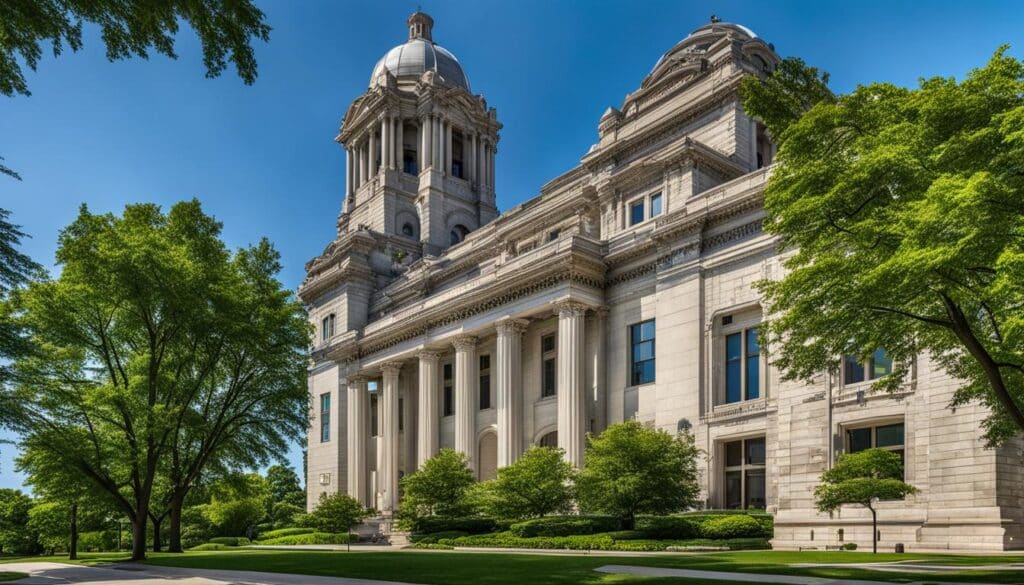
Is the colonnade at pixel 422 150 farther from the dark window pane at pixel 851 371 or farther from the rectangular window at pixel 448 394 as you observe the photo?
the dark window pane at pixel 851 371

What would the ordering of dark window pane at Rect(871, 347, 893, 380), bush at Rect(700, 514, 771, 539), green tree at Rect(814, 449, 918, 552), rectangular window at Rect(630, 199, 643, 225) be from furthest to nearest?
1. rectangular window at Rect(630, 199, 643, 225)
2. dark window pane at Rect(871, 347, 893, 380)
3. bush at Rect(700, 514, 771, 539)
4. green tree at Rect(814, 449, 918, 552)

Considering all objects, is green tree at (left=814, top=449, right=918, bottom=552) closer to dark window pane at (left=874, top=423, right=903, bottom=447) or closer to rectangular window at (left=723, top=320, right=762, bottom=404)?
dark window pane at (left=874, top=423, right=903, bottom=447)

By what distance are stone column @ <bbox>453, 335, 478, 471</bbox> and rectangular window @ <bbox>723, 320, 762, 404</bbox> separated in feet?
58.1

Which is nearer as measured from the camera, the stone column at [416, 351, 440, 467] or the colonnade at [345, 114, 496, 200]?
the stone column at [416, 351, 440, 467]

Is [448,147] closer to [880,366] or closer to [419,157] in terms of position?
[419,157]

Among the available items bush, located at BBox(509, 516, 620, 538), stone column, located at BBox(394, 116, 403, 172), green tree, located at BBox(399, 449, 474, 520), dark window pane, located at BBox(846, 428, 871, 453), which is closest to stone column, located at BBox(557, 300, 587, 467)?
green tree, located at BBox(399, 449, 474, 520)

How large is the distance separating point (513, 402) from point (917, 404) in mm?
22731

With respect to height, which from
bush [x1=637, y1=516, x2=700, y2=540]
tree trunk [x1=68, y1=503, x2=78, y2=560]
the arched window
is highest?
the arched window

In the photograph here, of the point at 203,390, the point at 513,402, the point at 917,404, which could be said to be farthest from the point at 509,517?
the point at 917,404

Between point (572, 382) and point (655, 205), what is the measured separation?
1065 cm

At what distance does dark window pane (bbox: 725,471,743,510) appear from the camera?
1529 inches

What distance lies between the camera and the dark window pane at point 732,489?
38844 millimetres

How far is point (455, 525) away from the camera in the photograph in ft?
137

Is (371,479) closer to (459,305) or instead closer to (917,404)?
(459,305)
